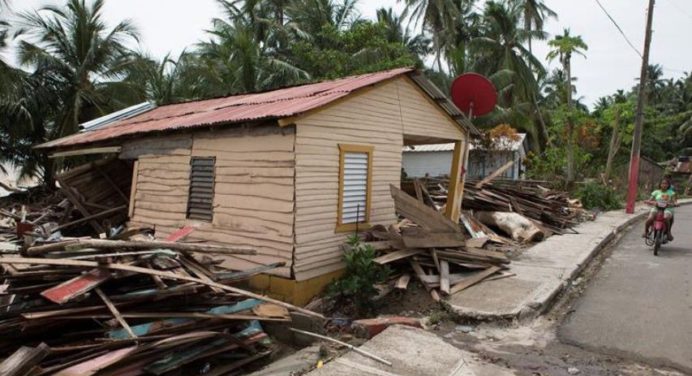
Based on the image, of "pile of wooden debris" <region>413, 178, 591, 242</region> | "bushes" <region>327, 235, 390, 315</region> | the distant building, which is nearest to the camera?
"bushes" <region>327, 235, 390, 315</region>

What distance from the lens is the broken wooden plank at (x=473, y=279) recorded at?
6.93m

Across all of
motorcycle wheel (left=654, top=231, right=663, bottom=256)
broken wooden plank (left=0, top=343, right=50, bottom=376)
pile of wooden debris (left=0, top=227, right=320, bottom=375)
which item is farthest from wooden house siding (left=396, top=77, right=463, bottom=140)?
broken wooden plank (left=0, top=343, right=50, bottom=376)

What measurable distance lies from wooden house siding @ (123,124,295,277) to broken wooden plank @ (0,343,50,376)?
3447 millimetres

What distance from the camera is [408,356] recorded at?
15.4 feet

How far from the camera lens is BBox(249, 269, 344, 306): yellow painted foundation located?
6.95m

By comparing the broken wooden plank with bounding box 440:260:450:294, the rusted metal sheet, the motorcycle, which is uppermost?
the rusted metal sheet

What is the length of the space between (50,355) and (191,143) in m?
4.77

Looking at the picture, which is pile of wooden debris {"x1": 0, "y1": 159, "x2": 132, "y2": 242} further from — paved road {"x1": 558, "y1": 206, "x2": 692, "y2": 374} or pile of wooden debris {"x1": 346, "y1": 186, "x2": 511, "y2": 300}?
paved road {"x1": 558, "y1": 206, "x2": 692, "y2": 374}

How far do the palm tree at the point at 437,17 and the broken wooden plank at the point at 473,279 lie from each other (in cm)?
2370

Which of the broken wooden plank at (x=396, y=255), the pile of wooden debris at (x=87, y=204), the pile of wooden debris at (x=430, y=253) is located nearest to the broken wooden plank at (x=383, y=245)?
the pile of wooden debris at (x=430, y=253)

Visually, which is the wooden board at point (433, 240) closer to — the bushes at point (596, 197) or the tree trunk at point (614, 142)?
the bushes at point (596, 197)

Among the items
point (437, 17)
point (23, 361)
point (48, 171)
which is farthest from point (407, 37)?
point (23, 361)

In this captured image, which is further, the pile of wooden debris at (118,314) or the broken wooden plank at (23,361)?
the pile of wooden debris at (118,314)

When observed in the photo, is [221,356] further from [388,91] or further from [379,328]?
[388,91]
